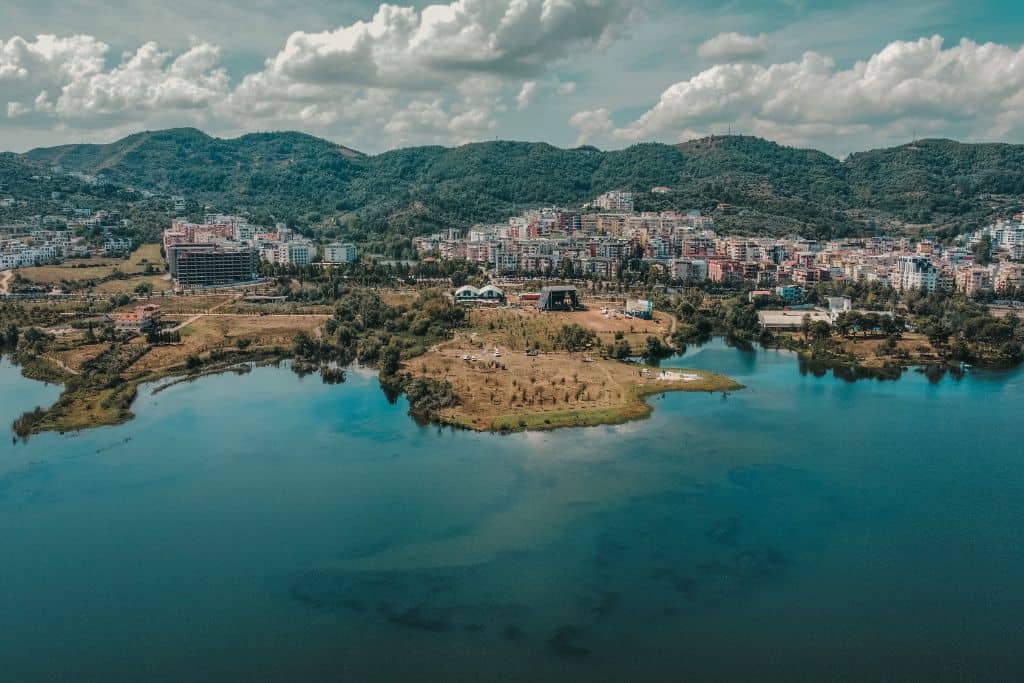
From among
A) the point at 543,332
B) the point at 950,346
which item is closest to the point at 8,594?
the point at 543,332

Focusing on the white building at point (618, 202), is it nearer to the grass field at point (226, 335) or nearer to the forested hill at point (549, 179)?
the forested hill at point (549, 179)

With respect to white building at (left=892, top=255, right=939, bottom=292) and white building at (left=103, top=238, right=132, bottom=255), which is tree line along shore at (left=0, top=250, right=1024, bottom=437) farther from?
white building at (left=103, top=238, right=132, bottom=255)

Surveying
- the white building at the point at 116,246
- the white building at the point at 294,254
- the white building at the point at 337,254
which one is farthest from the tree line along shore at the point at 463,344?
the white building at the point at 116,246

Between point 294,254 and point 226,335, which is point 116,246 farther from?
point 226,335

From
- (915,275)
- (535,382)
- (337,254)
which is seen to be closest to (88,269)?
(337,254)

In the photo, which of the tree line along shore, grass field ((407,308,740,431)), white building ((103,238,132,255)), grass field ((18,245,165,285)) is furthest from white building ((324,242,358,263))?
grass field ((407,308,740,431))

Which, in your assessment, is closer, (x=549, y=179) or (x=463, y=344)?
(x=463, y=344)
